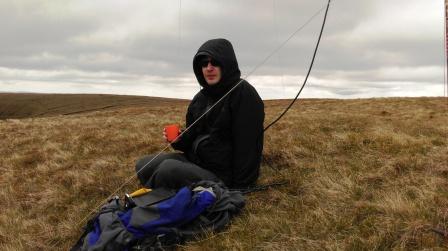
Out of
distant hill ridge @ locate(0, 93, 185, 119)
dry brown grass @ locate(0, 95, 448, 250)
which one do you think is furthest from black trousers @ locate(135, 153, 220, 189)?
distant hill ridge @ locate(0, 93, 185, 119)

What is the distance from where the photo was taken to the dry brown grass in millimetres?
4172

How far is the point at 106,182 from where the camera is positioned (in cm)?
739

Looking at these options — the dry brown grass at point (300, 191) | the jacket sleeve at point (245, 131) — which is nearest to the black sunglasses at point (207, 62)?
the jacket sleeve at point (245, 131)

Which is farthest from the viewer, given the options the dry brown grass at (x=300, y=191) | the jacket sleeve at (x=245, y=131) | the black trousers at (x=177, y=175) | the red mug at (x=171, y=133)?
the red mug at (x=171, y=133)

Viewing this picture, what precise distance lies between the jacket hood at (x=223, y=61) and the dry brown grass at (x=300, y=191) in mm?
1672

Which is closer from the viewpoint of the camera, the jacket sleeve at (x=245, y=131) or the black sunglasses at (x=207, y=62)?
the jacket sleeve at (x=245, y=131)

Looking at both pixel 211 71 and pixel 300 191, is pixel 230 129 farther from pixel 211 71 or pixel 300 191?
pixel 300 191

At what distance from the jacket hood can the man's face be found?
2.3 inches

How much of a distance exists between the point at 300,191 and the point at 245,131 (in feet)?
4.08

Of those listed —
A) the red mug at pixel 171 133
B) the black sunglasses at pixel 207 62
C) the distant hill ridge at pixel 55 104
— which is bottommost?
the distant hill ridge at pixel 55 104

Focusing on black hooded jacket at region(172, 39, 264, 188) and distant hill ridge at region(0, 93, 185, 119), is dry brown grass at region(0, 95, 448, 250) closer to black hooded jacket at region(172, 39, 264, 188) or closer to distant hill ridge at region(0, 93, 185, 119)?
black hooded jacket at region(172, 39, 264, 188)

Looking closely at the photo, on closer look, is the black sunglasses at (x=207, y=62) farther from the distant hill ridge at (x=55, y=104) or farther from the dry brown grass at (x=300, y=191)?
the distant hill ridge at (x=55, y=104)

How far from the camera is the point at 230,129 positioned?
5.81 m

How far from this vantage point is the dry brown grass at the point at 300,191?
417 cm
